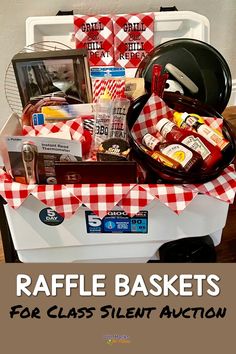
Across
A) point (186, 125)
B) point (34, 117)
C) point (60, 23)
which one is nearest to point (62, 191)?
point (34, 117)

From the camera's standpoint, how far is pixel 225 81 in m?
1.17

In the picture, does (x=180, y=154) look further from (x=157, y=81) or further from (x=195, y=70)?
(x=195, y=70)

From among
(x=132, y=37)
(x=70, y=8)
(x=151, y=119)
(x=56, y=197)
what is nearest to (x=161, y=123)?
(x=151, y=119)

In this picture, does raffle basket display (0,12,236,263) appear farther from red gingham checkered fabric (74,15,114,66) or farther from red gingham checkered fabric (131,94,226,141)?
red gingham checkered fabric (74,15,114,66)

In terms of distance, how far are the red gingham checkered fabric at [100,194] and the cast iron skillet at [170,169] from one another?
0.06 metres

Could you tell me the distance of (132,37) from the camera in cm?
134

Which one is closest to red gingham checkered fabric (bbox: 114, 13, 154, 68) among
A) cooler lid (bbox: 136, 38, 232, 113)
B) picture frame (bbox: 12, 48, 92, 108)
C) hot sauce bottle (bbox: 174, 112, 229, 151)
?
cooler lid (bbox: 136, 38, 232, 113)

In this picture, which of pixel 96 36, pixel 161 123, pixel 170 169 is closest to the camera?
pixel 170 169

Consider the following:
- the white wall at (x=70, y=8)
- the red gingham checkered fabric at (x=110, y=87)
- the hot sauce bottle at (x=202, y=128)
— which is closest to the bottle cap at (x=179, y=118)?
the hot sauce bottle at (x=202, y=128)

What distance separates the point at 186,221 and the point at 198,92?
14.7 inches

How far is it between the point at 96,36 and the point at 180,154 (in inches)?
23.8

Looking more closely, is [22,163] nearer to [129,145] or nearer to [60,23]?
[129,145]

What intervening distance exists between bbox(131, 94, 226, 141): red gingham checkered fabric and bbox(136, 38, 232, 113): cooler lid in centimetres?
17

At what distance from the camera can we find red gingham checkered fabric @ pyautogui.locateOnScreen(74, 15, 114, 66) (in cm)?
132
